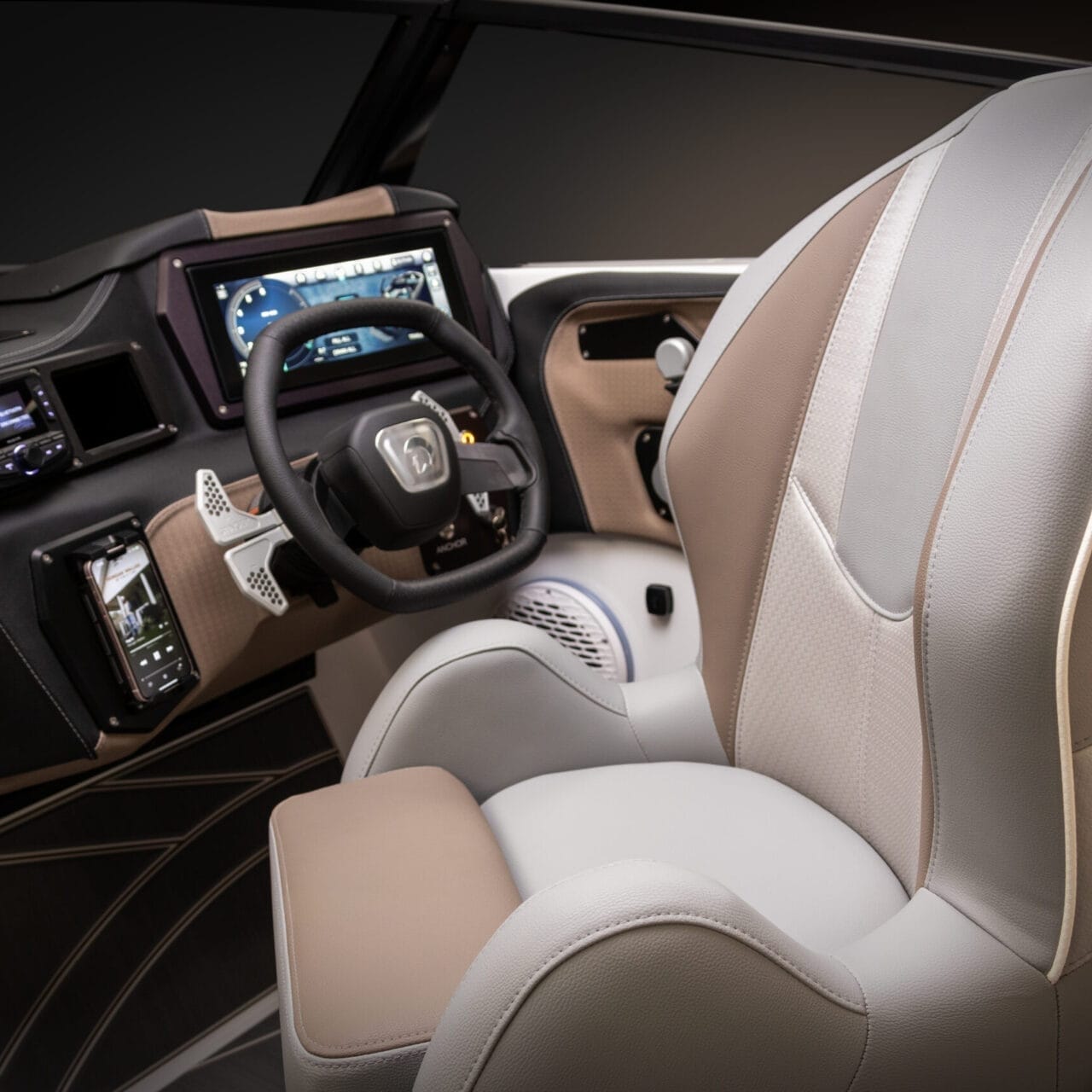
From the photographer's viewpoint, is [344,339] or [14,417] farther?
[344,339]

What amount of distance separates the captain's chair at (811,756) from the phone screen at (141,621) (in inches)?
11.1

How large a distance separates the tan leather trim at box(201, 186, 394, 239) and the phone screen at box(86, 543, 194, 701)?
1.41 ft

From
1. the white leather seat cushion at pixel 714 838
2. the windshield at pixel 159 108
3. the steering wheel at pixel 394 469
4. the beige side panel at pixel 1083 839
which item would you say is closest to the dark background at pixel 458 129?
the windshield at pixel 159 108

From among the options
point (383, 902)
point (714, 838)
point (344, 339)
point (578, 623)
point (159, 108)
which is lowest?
point (578, 623)

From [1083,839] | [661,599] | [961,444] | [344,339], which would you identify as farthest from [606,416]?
[1083,839]

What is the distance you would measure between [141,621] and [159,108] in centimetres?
124

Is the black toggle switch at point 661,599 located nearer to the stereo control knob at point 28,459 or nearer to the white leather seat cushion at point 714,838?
the white leather seat cushion at point 714,838

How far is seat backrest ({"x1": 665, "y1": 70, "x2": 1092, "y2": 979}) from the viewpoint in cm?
66

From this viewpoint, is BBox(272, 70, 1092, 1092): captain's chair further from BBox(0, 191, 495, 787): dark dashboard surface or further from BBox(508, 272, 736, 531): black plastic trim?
BBox(508, 272, 736, 531): black plastic trim

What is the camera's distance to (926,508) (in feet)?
2.62

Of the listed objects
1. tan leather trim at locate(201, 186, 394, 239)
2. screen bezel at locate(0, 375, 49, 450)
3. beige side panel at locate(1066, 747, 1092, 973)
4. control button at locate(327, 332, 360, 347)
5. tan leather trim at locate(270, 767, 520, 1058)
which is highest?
tan leather trim at locate(201, 186, 394, 239)

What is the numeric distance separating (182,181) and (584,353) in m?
1.01

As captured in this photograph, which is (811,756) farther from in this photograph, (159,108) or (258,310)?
(159,108)

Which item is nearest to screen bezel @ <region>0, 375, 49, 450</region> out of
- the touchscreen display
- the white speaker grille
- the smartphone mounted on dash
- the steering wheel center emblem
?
the touchscreen display
